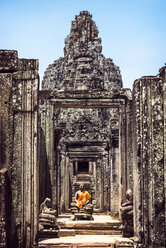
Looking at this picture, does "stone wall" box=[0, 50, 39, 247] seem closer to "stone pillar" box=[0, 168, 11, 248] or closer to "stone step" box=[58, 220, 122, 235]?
"stone pillar" box=[0, 168, 11, 248]

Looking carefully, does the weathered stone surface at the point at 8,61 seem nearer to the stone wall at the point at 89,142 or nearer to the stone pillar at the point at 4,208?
the stone pillar at the point at 4,208

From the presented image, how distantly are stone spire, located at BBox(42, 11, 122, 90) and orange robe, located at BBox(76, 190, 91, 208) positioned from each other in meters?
8.81

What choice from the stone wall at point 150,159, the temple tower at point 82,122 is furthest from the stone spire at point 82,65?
the stone wall at point 150,159

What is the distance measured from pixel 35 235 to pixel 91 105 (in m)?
Answer: 5.92

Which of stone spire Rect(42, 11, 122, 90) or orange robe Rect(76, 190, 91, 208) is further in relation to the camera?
stone spire Rect(42, 11, 122, 90)

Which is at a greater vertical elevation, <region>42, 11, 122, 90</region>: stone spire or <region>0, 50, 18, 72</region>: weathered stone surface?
<region>42, 11, 122, 90</region>: stone spire

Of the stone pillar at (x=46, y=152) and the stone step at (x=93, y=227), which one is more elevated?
the stone pillar at (x=46, y=152)

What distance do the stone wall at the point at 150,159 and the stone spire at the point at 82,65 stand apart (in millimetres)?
16573

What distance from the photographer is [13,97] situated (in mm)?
7977

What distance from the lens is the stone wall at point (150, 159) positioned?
7.64 m

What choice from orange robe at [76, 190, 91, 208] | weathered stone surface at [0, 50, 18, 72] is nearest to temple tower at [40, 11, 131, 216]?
orange robe at [76, 190, 91, 208]

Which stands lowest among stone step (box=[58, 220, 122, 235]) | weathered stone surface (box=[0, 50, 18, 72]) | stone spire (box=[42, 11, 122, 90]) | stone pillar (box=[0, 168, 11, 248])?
stone step (box=[58, 220, 122, 235])

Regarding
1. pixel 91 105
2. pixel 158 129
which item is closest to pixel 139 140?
pixel 158 129

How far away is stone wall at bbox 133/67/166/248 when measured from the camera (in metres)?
7.64
